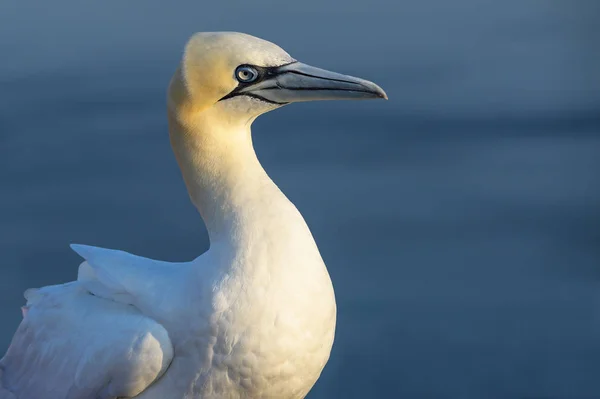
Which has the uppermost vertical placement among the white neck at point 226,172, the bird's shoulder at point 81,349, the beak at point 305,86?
the beak at point 305,86

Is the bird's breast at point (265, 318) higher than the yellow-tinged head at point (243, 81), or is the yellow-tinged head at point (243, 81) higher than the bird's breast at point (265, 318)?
the yellow-tinged head at point (243, 81)

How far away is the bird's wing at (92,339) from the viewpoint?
425cm

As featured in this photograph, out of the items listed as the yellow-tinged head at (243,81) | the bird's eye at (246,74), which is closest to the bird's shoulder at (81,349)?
the yellow-tinged head at (243,81)

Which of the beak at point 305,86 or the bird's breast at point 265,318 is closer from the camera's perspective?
the bird's breast at point 265,318

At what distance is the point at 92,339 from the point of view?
174 inches

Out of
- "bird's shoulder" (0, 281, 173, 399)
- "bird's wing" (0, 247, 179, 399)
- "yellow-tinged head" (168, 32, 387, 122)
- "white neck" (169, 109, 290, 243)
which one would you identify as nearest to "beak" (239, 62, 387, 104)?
"yellow-tinged head" (168, 32, 387, 122)

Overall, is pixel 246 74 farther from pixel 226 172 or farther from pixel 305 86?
pixel 226 172

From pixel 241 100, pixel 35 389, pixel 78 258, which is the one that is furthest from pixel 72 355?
pixel 78 258

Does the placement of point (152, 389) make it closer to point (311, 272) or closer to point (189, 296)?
point (189, 296)

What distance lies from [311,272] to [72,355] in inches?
41.1

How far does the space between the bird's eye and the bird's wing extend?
0.85 meters

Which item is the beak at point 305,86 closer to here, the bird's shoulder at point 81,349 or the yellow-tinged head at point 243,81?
the yellow-tinged head at point 243,81

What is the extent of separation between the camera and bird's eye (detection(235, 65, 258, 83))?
423cm

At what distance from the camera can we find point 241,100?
4266mm
